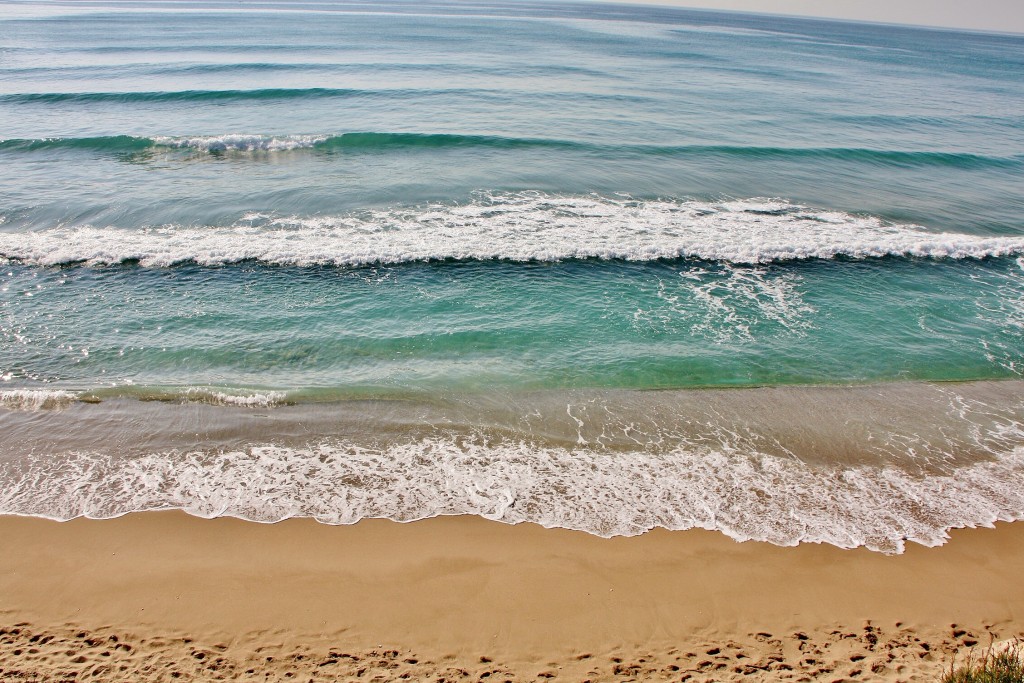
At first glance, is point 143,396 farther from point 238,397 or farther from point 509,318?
point 509,318

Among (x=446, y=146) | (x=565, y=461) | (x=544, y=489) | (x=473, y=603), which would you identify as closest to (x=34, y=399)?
(x=473, y=603)

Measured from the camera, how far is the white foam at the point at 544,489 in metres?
6.93

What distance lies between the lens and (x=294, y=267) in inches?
535

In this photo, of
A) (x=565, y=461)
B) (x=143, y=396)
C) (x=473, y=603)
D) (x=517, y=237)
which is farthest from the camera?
(x=517, y=237)

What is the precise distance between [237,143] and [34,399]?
1651 cm

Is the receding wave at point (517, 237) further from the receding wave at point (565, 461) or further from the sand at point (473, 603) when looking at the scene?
the sand at point (473, 603)

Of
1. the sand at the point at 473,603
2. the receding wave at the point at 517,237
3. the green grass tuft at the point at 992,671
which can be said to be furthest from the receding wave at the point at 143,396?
the green grass tuft at the point at 992,671

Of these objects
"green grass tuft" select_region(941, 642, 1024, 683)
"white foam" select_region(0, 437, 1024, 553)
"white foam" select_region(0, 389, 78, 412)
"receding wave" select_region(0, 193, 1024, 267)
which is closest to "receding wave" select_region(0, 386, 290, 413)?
"white foam" select_region(0, 389, 78, 412)

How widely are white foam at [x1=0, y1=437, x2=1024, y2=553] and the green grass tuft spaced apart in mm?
1710

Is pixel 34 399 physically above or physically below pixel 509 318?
below

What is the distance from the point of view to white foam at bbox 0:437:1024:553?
6.93 m

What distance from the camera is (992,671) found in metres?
4.62

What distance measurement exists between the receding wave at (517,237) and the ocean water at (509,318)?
0.36 ft

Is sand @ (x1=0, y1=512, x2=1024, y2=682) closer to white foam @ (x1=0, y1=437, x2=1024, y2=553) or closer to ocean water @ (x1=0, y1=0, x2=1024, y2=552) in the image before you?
white foam @ (x1=0, y1=437, x2=1024, y2=553)
